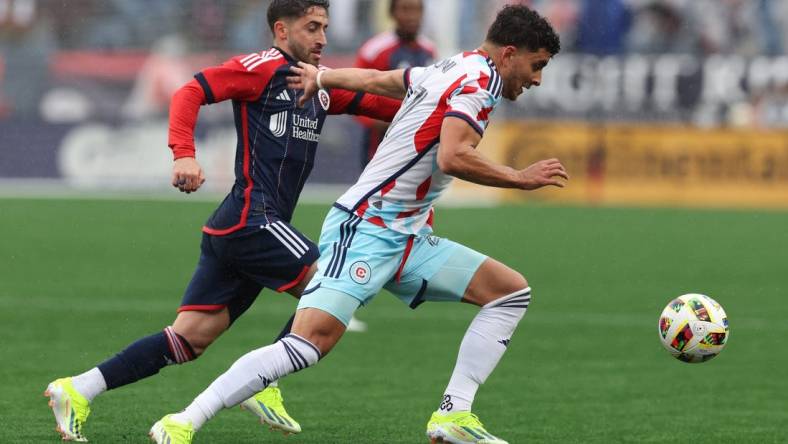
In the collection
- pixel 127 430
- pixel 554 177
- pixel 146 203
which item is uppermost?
pixel 554 177

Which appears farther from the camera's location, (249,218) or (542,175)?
(249,218)

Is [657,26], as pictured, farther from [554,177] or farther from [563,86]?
[554,177]

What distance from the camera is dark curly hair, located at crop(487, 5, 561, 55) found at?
5.89 m

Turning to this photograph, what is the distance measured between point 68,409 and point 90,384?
0.54ft

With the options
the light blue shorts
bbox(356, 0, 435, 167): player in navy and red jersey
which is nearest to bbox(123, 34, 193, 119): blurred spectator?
bbox(356, 0, 435, 167): player in navy and red jersey

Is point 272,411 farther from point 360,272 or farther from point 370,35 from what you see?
point 370,35

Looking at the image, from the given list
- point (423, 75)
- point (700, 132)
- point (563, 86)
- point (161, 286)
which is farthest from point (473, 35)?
point (423, 75)

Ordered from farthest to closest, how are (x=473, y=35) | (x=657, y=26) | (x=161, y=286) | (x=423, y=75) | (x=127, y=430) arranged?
(x=657, y=26) < (x=473, y=35) < (x=161, y=286) < (x=127, y=430) < (x=423, y=75)

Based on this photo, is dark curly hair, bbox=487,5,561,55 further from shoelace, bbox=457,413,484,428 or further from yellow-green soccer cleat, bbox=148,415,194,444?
yellow-green soccer cleat, bbox=148,415,194,444

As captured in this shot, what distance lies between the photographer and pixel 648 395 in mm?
7934

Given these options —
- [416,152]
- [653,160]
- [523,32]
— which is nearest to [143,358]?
[416,152]

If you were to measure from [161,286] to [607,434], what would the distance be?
22.8 feet

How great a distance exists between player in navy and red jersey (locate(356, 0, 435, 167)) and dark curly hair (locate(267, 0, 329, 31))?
418cm

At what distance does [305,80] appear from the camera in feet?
20.3
